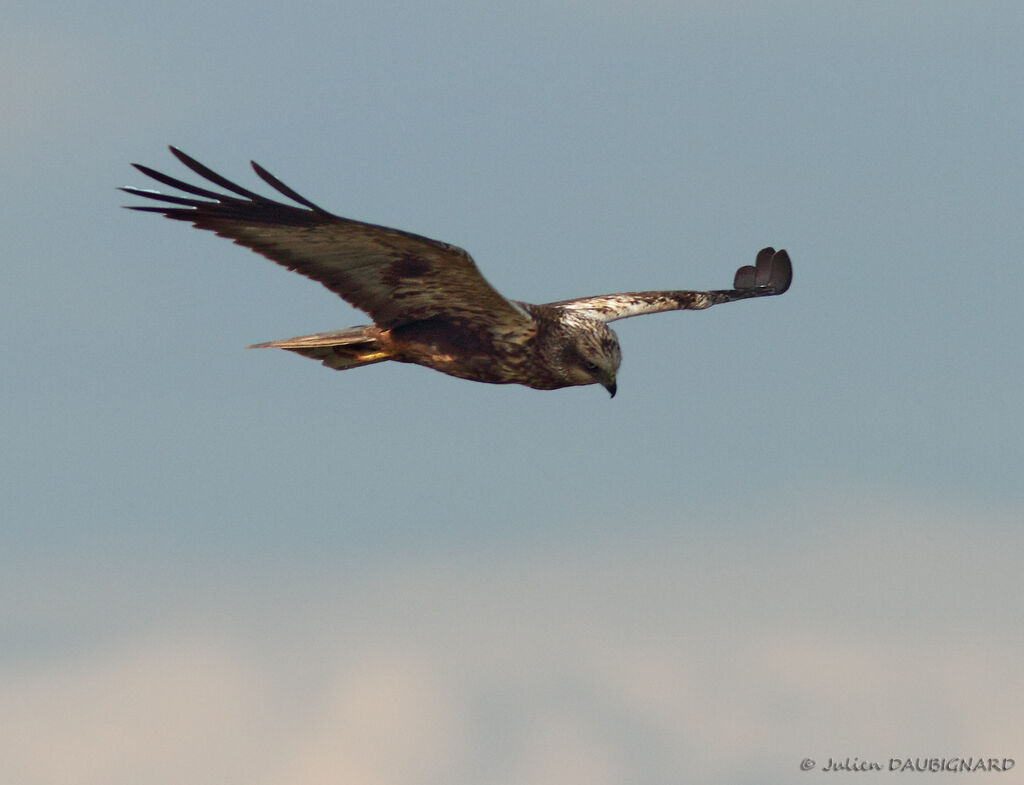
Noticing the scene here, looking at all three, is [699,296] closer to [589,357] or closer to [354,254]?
[589,357]

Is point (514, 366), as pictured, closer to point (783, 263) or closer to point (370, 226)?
point (370, 226)

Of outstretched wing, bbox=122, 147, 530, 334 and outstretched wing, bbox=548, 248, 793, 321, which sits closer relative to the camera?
outstretched wing, bbox=122, 147, 530, 334

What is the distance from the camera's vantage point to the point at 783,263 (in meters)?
20.6

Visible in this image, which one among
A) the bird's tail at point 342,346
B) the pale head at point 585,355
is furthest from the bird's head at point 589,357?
the bird's tail at point 342,346

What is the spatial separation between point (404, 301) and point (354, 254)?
3.09 ft

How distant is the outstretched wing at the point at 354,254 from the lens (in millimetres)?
13016

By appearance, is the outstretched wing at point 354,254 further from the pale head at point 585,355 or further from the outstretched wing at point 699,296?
the outstretched wing at point 699,296

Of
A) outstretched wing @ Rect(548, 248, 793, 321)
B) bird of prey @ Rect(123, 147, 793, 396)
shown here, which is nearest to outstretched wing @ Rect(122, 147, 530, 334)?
bird of prey @ Rect(123, 147, 793, 396)

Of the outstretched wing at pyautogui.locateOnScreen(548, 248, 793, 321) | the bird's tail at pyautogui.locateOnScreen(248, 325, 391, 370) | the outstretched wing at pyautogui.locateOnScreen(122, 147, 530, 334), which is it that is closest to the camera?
the outstretched wing at pyautogui.locateOnScreen(122, 147, 530, 334)

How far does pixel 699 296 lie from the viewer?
746 inches

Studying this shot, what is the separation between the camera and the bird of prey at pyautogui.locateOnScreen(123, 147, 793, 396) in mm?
13117

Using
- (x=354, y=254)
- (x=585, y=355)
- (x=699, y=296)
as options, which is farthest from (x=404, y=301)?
(x=699, y=296)

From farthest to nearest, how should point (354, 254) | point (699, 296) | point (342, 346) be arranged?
point (699, 296), point (342, 346), point (354, 254)

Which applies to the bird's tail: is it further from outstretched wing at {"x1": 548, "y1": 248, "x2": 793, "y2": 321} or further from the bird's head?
outstretched wing at {"x1": 548, "y1": 248, "x2": 793, "y2": 321}
